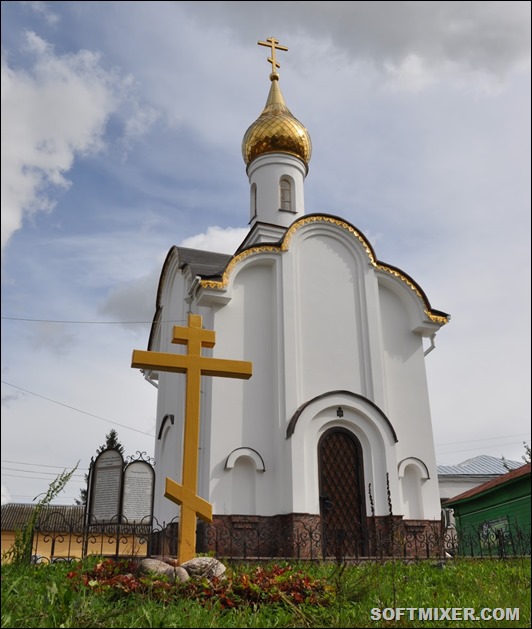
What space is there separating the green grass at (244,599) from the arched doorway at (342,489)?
14.6 ft

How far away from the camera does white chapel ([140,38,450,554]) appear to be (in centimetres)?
1082

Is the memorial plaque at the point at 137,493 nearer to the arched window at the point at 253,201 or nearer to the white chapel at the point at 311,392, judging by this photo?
the white chapel at the point at 311,392

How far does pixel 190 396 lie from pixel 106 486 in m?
3.17

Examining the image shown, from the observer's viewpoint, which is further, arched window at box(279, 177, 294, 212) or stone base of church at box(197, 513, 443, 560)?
arched window at box(279, 177, 294, 212)

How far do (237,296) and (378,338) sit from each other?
2933 millimetres

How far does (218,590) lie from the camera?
17.6ft

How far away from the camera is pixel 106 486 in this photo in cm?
947

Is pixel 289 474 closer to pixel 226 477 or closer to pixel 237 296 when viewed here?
pixel 226 477

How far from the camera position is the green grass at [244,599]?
459cm

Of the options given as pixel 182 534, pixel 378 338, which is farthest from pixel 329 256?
pixel 182 534

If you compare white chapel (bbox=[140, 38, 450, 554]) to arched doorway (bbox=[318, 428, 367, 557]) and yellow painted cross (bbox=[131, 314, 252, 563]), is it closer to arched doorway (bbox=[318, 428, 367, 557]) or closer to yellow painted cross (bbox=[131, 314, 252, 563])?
arched doorway (bbox=[318, 428, 367, 557])

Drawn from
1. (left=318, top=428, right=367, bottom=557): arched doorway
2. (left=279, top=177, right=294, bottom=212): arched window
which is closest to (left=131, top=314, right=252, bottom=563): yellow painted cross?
(left=318, top=428, right=367, bottom=557): arched doorway

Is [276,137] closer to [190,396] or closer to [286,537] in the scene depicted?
[286,537]

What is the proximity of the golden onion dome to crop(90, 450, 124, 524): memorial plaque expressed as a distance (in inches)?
362
